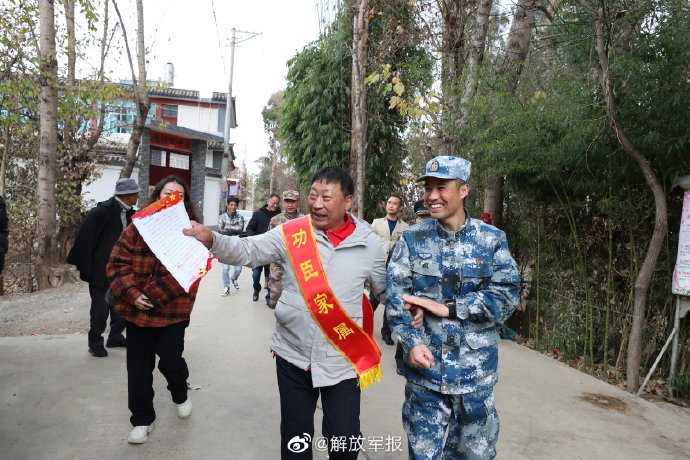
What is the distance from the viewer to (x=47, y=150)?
774 centimetres

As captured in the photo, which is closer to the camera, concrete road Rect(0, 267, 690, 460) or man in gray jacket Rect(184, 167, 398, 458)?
man in gray jacket Rect(184, 167, 398, 458)

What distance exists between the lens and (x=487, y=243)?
2104 millimetres

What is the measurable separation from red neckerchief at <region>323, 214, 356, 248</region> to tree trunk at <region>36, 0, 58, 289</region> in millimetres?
6774

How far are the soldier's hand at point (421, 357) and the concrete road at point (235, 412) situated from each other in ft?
4.36

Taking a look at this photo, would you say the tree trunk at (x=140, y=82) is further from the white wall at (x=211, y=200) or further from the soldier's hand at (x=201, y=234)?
the white wall at (x=211, y=200)

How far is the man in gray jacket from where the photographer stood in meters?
2.14

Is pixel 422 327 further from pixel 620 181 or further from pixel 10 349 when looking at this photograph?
pixel 10 349

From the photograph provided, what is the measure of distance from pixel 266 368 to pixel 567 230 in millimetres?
3623

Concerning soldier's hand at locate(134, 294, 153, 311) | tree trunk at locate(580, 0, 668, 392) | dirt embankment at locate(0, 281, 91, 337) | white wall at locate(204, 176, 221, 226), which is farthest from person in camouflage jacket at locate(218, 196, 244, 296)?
white wall at locate(204, 176, 221, 226)

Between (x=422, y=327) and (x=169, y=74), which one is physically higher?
(x=169, y=74)

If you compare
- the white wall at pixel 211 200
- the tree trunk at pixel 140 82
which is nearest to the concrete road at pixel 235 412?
the tree trunk at pixel 140 82

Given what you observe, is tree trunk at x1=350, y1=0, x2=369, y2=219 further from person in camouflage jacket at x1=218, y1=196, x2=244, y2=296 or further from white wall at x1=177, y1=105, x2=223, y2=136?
white wall at x1=177, y1=105, x2=223, y2=136

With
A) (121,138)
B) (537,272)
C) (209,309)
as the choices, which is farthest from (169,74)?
(537,272)

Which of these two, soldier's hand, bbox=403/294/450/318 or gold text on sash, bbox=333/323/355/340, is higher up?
soldier's hand, bbox=403/294/450/318
